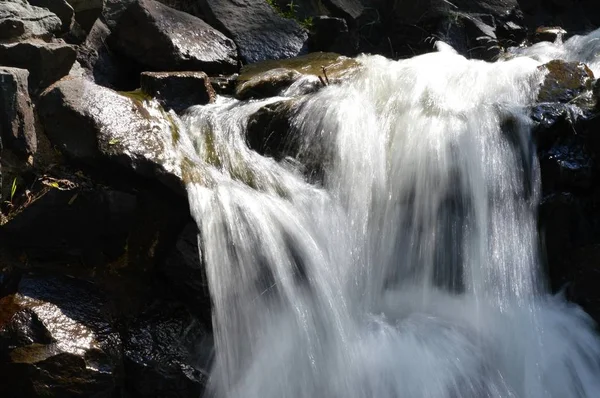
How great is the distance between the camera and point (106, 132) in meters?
3.51

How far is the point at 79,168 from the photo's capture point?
140 inches

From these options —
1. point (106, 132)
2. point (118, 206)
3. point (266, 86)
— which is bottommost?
point (118, 206)

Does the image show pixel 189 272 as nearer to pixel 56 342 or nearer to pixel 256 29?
pixel 56 342

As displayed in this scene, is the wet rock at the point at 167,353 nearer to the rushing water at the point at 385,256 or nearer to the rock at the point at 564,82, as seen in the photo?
the rushing water at the point at 385,256

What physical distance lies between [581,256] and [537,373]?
2.64ft

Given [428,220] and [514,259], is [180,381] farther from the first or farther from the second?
[514,259]

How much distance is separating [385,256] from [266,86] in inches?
70.8

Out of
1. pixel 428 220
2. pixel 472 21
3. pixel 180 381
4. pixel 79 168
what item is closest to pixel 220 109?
pixel 79 168

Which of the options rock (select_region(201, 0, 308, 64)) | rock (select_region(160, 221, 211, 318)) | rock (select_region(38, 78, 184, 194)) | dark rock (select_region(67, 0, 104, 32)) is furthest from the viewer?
rock (select_region(201, 0, 308, 64))

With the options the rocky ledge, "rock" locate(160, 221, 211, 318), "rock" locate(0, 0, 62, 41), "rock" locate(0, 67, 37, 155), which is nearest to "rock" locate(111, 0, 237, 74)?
the rocky ledge

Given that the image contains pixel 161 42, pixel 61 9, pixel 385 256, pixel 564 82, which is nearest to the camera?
pixel 385 256

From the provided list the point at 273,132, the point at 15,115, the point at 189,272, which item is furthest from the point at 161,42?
the point at 189,272

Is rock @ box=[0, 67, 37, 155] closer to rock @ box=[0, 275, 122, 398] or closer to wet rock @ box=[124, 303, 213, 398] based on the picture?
rock @ box=[0, 275, 122, 398]

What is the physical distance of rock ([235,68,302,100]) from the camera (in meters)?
4.86
